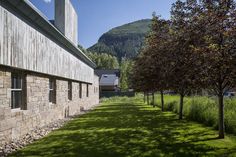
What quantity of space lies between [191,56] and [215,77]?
1.03 meters

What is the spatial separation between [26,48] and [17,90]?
145 centimetres

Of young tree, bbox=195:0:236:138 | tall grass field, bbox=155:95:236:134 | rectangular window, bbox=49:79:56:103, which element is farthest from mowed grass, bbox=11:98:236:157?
rectangular window, bbox=49:79:56:103

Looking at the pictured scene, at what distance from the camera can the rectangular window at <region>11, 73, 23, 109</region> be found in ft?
35.4

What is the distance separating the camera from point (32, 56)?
39.3 ft

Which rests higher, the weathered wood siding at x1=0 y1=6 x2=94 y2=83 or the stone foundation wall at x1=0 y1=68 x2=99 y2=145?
the weathered wood siding at x1=0 y1=6 x2=94 y2=83

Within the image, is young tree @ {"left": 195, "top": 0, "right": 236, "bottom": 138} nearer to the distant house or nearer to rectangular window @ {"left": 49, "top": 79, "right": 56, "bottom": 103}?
rectangular window @ {"left": 49, "top": 79, "right": 56, "bottom": 103}

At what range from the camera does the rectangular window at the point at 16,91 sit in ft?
35.4

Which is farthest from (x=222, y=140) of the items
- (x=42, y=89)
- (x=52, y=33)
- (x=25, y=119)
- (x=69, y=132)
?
(x=52, y=33)

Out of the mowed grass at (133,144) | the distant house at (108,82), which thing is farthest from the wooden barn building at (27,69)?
the distant house at (108,82)

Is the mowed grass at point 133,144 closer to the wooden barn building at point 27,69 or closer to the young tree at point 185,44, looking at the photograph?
the wooden barn building at point 27,69

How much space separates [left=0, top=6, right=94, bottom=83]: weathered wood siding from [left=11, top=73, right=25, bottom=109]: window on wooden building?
0.43m

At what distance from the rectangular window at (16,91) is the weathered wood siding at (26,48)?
0.45 m

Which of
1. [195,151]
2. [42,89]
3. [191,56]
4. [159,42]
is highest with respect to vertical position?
[159,42]

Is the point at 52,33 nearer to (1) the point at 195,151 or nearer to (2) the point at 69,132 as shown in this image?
(2) the point at 69,132
